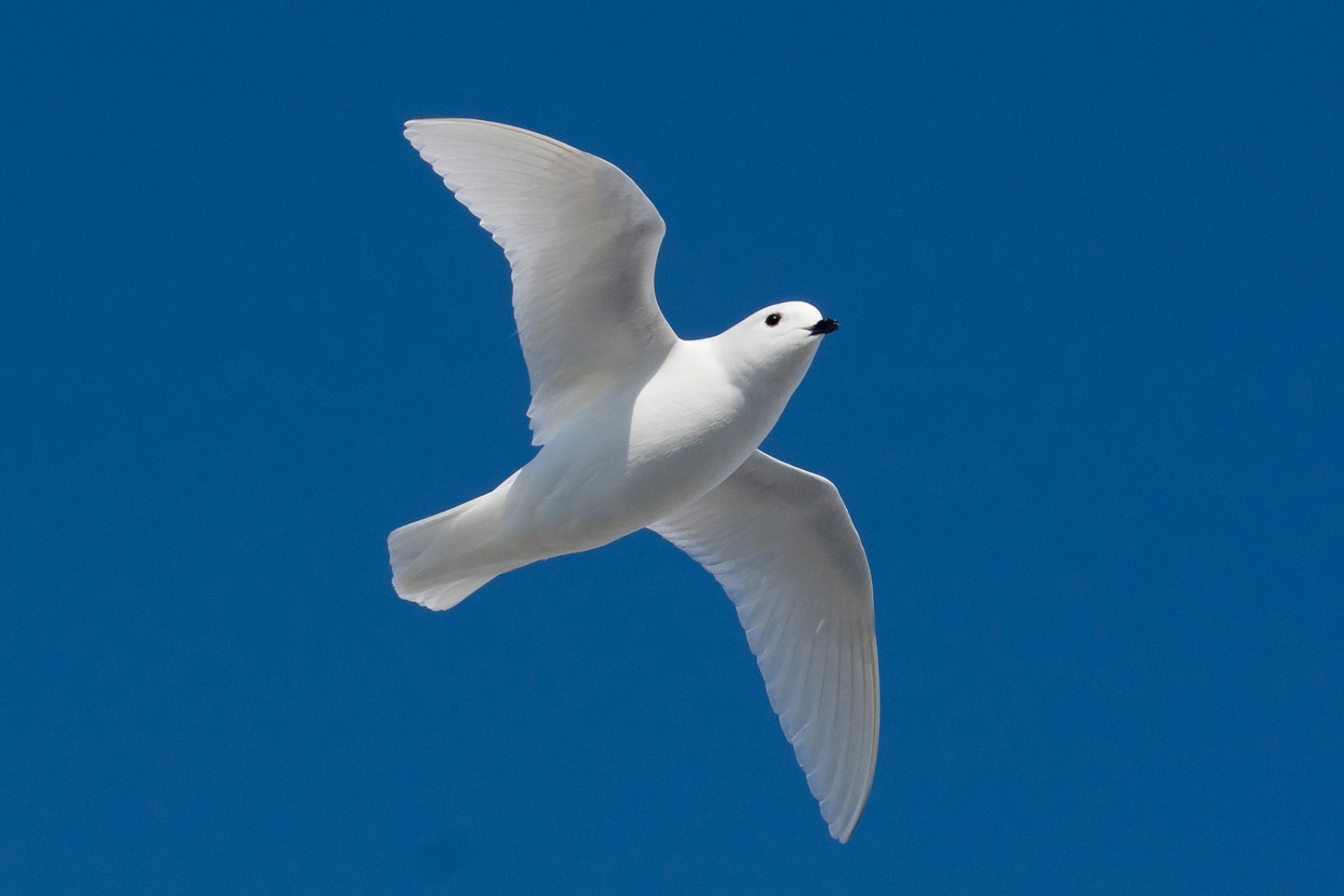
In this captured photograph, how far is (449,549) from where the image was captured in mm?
10602

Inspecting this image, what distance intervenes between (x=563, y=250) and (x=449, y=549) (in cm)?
184

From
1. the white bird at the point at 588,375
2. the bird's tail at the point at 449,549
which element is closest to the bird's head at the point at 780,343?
the white bird at the point at 588,375

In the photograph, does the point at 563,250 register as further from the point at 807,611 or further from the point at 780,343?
the point at 807,611

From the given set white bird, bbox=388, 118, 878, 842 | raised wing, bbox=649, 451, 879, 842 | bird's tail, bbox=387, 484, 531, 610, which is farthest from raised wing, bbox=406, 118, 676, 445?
raised wing, bbox=649, 451, 879, 842

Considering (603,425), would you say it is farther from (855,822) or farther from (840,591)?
(855,822)

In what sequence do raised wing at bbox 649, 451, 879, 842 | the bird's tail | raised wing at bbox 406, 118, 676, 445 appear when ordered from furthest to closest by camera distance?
raised wing at bbox 649, 451, 879, 842, the bird's tail, raised wing at bbox 406, 118, 676, 445

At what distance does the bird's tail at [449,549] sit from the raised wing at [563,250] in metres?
0.54

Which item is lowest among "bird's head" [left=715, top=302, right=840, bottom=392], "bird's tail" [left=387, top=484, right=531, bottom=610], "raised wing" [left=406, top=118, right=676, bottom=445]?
"bird's tail" [left=387, top=484, right=531, bottom=610]

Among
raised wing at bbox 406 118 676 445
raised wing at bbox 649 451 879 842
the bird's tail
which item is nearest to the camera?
raised wing at bbox 406 118 676 445

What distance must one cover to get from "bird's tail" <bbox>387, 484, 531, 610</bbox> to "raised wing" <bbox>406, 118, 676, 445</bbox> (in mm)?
538

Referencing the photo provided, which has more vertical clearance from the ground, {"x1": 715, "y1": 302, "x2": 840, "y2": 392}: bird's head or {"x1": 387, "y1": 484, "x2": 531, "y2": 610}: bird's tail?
{"x1": 715, "y1": 302, "x2": 840, "y2": 392}: bird's head

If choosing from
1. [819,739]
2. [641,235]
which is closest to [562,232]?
[641,235]

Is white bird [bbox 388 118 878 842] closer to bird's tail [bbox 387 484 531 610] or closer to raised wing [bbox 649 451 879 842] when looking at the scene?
bird's tail [bbox 387 484 531 610]

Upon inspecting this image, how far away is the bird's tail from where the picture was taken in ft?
34.5
